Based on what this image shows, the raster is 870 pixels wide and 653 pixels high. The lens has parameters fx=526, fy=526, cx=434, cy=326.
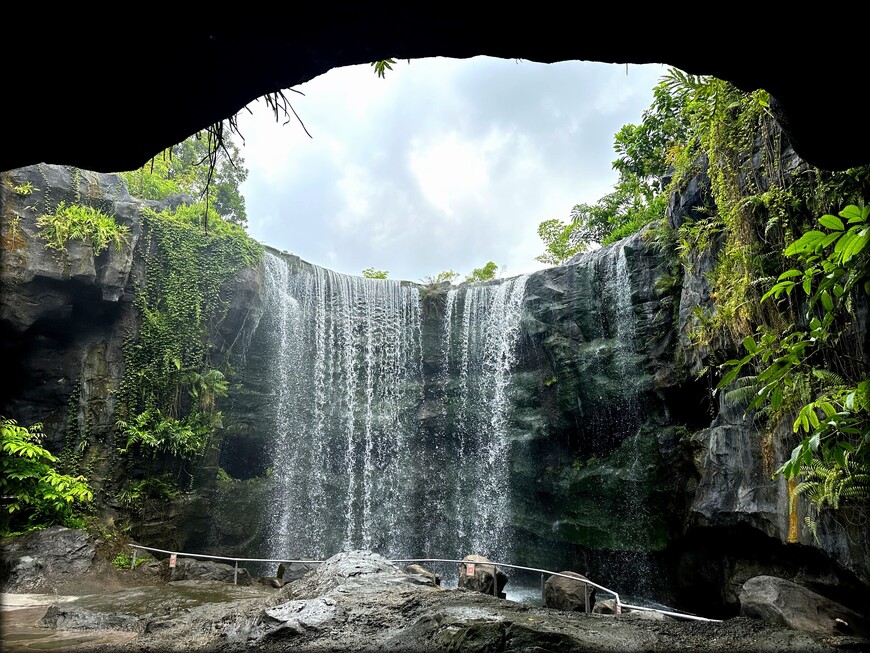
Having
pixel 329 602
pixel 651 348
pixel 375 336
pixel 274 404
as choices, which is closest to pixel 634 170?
pixel 651 348

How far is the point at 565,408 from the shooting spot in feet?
48.3

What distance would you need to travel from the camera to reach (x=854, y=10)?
2.27m

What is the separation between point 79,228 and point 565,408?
42.8ft

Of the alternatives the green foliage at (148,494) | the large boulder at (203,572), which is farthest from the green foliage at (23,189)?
the large boulder at (203,572)

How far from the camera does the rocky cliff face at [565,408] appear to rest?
9.94 meters

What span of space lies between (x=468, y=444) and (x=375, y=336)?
4.91 meters

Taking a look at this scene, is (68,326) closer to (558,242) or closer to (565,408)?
(565,408)

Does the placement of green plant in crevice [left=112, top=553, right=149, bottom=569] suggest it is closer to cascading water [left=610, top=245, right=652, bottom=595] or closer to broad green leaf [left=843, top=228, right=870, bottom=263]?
cascading water [left=610, top=245, right=652, bottom=595]

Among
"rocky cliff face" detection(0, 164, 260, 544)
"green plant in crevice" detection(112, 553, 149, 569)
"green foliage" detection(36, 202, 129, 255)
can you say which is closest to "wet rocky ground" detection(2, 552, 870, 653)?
"green plant in crevice" detection(112, 553, 149, 569)

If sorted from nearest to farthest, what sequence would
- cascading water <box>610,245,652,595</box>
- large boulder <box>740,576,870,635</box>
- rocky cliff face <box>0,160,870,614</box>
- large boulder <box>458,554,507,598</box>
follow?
large boulder <box>740,576,870,635</box>, large boulder <box>458,554,507,598</box>, rocky cliff face <box>0,160,870,614</box>, cascading water <box>610,245,652,595</box>

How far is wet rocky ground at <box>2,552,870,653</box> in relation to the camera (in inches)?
154

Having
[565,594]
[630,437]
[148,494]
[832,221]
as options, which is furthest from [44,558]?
[630,437]

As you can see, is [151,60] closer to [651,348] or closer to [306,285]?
[651,348]

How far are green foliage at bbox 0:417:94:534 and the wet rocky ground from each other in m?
3.73
